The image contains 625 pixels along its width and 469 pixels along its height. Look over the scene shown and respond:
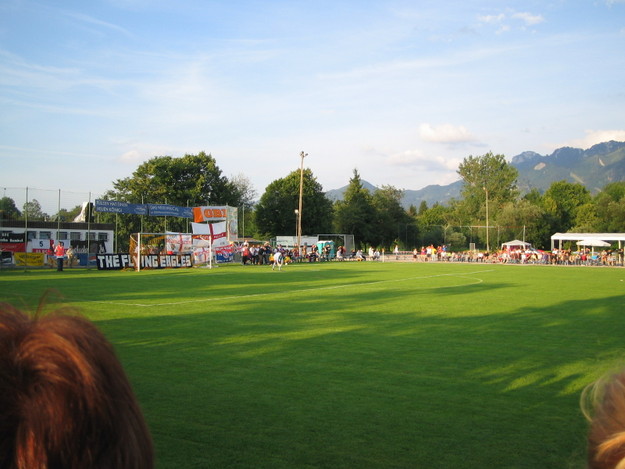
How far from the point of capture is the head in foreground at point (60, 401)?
81 centimetres

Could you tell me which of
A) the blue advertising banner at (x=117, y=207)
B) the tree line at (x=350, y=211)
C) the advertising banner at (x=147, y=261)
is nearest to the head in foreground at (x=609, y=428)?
the advertising banner at (x=147, y=261)

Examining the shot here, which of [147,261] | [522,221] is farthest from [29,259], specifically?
[522,221]

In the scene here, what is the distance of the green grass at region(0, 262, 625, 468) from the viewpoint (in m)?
4.67

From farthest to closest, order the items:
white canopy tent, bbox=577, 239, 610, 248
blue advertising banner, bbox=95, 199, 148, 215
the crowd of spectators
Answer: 1. white canopy tent, bbox=577, 239, 610, 248
2. the crowd of spectators
3. blue advertising banner, bbox=95, 199, 148, 215

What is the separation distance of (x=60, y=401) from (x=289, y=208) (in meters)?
72.0

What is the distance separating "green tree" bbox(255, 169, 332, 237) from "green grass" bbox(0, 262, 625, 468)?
57.5 metres

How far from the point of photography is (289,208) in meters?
72.7

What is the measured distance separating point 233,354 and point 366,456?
14.1 feet

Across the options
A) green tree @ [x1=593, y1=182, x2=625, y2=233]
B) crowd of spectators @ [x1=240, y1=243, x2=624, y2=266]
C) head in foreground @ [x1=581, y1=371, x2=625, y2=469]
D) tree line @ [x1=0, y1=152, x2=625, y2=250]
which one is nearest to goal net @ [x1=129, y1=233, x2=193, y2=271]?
crowd of spectators @ [x1=240, y1=243, x2=624, y2=266]

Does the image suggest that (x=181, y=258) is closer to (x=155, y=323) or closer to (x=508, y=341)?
(x=155, y=323)

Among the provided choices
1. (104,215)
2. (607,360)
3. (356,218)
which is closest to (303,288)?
(607,360)

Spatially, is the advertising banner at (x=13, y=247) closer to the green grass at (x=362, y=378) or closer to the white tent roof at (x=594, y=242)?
the green grass at (x=362, y=378)

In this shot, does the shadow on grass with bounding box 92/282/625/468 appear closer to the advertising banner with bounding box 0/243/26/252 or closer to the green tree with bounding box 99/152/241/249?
the advertising banner with bounding box 0/243/26/252

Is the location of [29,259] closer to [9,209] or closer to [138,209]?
[9,209]
